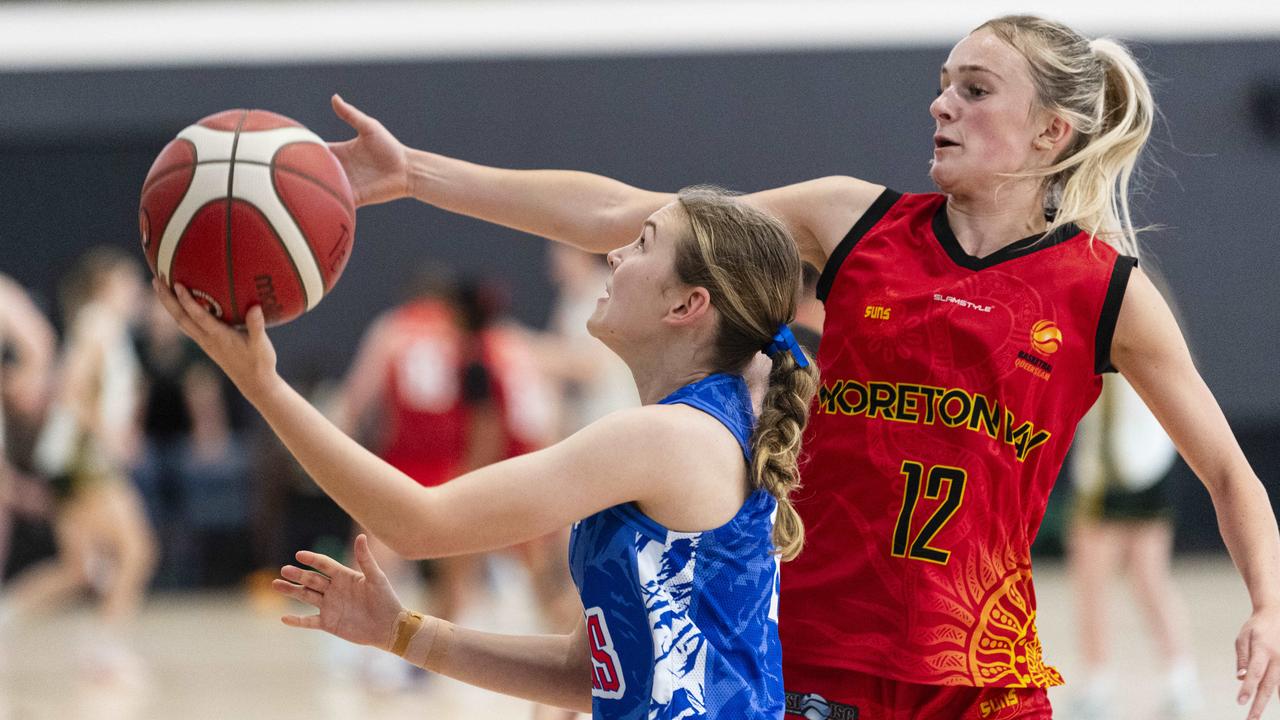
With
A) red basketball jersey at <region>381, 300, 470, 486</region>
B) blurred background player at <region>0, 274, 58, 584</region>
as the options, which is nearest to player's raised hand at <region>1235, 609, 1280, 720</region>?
red basketball jersey at <region>381, 300, 470, 486</region>

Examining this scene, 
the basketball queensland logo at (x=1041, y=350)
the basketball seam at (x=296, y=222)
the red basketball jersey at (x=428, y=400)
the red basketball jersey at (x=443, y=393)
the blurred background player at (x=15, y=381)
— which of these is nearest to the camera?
the basketball seam at (x=296, y=222)

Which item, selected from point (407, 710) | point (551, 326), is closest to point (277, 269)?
point (407, 710)

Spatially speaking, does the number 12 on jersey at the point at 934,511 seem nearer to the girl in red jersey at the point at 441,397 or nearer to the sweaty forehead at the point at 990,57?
the sweaty forehead at the point at 990,57

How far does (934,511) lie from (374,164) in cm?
122

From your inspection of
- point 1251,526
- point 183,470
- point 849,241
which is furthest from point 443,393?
point 1251,526

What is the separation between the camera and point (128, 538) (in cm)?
765

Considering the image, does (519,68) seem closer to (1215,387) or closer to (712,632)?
(1215,387)

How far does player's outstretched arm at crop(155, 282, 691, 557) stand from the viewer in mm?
1966

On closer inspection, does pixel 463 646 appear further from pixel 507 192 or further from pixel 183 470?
pixel 183 470

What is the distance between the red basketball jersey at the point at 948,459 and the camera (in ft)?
7.93

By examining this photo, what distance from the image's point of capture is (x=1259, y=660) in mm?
2295

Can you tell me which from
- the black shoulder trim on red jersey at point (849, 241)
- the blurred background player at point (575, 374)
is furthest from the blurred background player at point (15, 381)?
the black shoulder trim on red jersey at point (849, 241)

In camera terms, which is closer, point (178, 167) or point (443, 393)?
point (178, 167)

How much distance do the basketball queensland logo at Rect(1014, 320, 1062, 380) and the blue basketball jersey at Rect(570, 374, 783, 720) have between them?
0.53 meters
